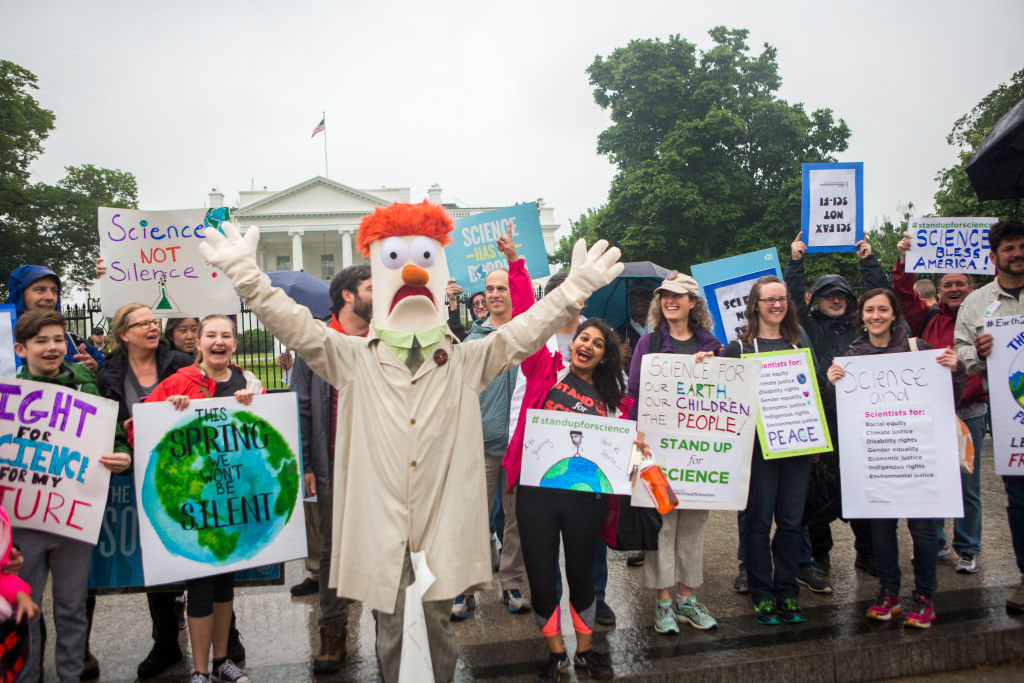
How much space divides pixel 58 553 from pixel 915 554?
4.77 meters

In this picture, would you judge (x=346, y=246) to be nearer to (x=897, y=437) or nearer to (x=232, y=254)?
(x=897, y=437)

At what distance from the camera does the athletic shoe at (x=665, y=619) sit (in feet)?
13.3

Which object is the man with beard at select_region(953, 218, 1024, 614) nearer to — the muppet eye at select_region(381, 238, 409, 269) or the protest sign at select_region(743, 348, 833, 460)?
the protest sign at select_region(743, 348, 833, 460)

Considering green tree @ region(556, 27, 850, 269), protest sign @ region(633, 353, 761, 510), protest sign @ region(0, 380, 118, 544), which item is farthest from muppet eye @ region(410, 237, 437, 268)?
green tree @ region(556, 27, 850, 269)

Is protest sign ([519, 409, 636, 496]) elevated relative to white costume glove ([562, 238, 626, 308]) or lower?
lower

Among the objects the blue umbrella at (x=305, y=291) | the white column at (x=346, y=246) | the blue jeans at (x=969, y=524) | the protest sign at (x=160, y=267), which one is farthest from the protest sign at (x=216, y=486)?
the white column at (x=346, y=246)

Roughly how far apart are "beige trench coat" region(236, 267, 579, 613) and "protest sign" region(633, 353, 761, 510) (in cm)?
127

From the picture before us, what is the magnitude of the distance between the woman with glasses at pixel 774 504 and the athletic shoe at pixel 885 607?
1.31 ft

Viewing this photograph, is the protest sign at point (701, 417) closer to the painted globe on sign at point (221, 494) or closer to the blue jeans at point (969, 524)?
the blue jeans at point (969, 524)

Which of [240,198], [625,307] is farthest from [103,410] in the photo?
[240,198]

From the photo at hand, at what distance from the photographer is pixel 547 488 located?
12.0 ft

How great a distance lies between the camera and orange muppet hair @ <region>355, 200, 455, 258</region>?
3.27m

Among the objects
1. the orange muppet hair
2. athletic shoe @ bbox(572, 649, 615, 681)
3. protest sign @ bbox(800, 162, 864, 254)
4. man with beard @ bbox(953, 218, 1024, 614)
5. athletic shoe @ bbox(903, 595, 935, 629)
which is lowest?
athletic shoe @ bbox(572, 649, 615, 681)

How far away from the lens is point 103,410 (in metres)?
Answer: 3.54
